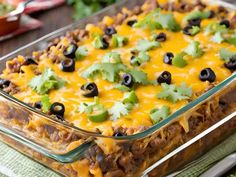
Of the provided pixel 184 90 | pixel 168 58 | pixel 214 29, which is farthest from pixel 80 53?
pixel 214 29

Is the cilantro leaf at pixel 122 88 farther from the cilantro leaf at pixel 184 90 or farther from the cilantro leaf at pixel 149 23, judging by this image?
the cilantro leaf at pixel 149 23

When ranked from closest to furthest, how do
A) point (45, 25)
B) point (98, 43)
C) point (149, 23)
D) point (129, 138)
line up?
point (129, 138), point (98, 43), point (149, 23), point (45, 25)

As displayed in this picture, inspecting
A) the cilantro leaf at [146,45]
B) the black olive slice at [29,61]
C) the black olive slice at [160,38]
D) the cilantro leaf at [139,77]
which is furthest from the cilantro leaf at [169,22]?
the black olive slice at [29,61]

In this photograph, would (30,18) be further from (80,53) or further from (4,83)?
(4,83)

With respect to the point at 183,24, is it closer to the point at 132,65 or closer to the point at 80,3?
the point at 132,65

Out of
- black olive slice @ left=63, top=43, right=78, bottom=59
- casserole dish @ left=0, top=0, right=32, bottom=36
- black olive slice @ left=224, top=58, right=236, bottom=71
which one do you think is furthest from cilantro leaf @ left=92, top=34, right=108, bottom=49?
casserole dish @ left=0, top=0, right=32, bottom=36

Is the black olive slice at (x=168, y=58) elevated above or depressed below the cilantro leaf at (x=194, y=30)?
above
